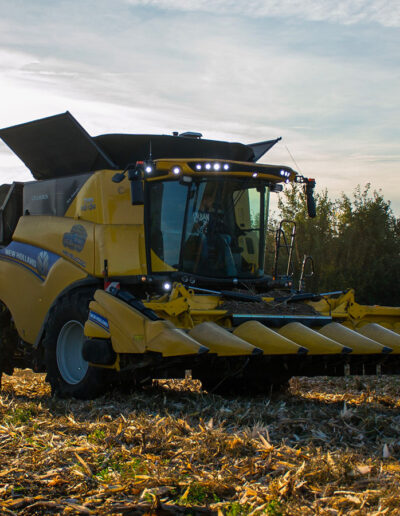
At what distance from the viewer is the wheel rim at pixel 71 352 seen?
8.25 metres

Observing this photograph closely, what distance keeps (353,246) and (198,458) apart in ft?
66.3

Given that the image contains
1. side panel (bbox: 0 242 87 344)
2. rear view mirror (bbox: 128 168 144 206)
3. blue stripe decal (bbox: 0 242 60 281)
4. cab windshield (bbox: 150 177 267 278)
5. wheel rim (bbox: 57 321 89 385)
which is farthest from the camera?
blue stripe decal (bbox: 0 242 60 281)

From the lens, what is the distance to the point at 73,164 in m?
9.36

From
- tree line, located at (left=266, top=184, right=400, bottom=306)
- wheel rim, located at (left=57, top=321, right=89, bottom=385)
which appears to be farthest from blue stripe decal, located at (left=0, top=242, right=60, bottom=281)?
tree line, located at (left=266, top=184, right=400, bottom=306)

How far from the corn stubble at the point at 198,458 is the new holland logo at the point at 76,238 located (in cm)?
205

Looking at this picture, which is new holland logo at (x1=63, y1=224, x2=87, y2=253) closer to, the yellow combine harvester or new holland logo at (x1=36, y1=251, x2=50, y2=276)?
the yellow combine harvester

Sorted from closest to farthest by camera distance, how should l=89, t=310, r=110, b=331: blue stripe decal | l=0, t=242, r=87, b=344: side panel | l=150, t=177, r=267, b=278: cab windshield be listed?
l=89, t=310, r=110, b=331: blue stripe decal, l=150, t=177, r=267, b=278: cab windshield, l=0, t=242, r=87, b=344: side panel

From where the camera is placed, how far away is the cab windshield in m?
8.47

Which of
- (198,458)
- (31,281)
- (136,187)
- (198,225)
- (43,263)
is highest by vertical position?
(136,187)

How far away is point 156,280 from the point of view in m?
8.27

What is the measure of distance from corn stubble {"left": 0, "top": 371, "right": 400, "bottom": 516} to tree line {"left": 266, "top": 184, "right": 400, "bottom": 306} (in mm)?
16555

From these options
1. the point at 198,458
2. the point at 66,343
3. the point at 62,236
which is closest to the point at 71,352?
the point at 66,343

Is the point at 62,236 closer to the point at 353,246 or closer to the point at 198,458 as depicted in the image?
the point at 198,458

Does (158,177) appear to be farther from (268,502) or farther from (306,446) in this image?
(268,502)
